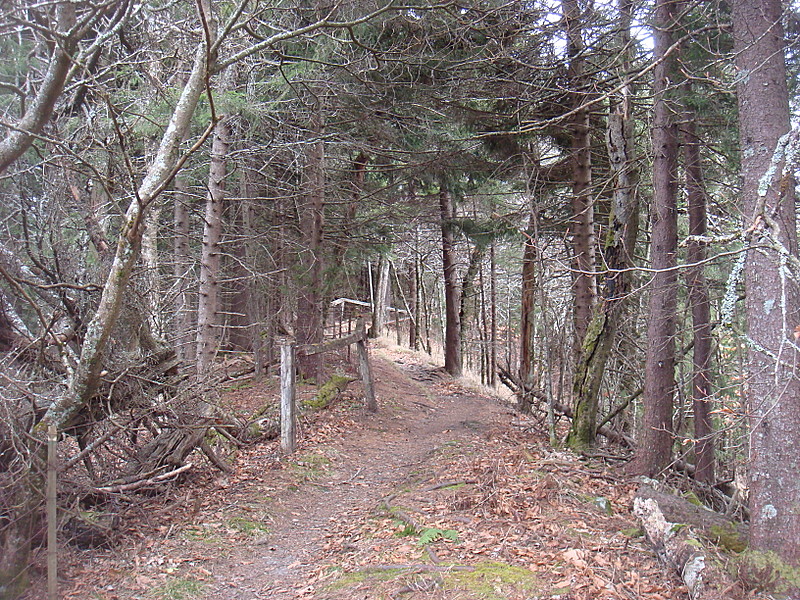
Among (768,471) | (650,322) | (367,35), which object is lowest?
(768,471)

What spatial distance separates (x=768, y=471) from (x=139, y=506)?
6222mm

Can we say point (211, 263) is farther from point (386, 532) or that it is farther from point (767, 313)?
point (767, 313)

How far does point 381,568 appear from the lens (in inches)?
212

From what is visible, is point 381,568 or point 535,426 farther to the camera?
point 535,426

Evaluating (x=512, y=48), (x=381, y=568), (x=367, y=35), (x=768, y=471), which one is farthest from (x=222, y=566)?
(x=367, y=35)

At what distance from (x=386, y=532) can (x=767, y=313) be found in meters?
4.27

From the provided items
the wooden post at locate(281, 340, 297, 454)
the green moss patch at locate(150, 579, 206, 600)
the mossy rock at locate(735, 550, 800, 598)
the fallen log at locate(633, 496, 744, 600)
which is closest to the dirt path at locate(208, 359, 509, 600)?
the green moss patch at locate(150, 579, 206, 600)

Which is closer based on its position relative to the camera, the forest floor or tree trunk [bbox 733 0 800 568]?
tree trunk [bbox 733 0 800 568]

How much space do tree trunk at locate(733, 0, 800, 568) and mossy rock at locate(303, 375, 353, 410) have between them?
868 centimetres

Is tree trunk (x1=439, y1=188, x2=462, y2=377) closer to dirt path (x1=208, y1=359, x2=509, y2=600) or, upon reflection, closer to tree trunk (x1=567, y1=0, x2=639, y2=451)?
dirt path (x1=208, y1=359, x2=509, y2=600)

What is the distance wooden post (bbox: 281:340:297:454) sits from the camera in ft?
31.4

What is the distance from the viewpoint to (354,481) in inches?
351

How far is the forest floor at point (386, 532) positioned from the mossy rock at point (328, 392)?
167 cm

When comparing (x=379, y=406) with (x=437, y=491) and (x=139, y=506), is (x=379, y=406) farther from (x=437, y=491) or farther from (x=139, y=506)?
(x=139, y=506)
